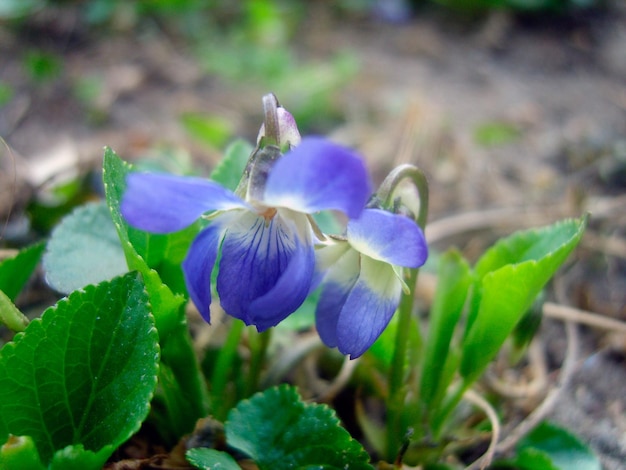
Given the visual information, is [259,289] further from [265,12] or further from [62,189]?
[265,12]

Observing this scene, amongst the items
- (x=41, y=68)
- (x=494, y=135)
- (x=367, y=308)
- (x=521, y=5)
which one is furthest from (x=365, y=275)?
(x=521, y=5)

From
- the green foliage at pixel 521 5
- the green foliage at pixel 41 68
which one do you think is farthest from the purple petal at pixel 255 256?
the green foliage at pixel 521 5

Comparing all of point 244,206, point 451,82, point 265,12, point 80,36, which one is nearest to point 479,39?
point 451,82

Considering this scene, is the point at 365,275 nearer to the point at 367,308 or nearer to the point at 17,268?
the point at 367,308

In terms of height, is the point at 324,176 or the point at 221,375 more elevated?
the point at 324,176

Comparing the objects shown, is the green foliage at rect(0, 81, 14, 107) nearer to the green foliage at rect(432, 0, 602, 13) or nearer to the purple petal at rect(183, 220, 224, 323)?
the purple petal at rect(183, 220, 224, 323)
